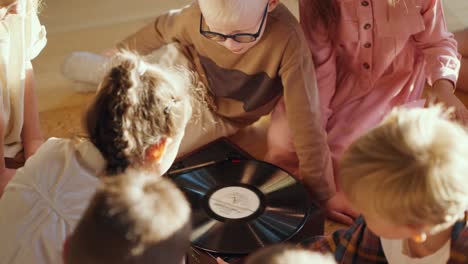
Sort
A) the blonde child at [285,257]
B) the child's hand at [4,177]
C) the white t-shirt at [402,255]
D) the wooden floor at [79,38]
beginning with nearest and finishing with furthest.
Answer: the blonde child at [285,257] → the white t-shirt at [402,255] → the child's hand at [4,177] → the wooden floor at [79,38]

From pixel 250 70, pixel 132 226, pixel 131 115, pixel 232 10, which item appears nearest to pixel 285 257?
pixel 132 226

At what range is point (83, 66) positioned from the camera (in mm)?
1737

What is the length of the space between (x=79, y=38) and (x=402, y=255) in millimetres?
1374

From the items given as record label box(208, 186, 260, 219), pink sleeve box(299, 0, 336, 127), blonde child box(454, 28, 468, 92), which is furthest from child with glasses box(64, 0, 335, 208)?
blonde child box(454, 28, 468, 92)

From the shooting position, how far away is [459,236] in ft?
2.82

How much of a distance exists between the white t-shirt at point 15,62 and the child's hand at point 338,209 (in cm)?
71

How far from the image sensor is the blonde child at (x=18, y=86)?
127cm

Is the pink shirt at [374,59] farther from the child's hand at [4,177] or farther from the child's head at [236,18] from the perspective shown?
the child's hand at [4,177]

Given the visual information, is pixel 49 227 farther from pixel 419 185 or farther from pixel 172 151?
pixel 419 185

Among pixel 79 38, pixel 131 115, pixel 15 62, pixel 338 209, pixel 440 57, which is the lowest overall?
pixel 338 209

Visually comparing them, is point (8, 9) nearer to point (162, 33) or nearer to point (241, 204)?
point (162, 33)

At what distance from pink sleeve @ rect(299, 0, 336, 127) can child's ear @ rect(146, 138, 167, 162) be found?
56 cm

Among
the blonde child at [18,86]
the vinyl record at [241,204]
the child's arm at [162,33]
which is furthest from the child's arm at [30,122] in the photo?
the vinyl record at [241,204]

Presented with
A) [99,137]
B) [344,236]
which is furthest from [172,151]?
[344,236]
